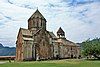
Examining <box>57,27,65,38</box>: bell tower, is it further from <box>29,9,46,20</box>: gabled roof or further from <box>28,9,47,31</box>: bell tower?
<box>29,9,46,20</box>: gabled roof

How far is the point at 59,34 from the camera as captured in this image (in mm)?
114312

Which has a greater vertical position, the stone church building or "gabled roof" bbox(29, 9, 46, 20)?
"gabled roof" bbox(29, 9, 46, 20)

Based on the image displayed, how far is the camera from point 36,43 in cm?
8769

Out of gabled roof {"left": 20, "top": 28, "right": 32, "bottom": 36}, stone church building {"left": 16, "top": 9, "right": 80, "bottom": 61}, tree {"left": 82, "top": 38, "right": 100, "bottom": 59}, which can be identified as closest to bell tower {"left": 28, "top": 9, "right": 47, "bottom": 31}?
stone church building {"left": 16, "top": 9, "right": 80, "bottom": 61}

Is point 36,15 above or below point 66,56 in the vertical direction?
above

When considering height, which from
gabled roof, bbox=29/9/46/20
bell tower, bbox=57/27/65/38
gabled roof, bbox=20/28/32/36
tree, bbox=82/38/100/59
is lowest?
tree, bbox=82/38/100/59

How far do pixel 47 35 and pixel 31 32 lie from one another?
6944 millimetres

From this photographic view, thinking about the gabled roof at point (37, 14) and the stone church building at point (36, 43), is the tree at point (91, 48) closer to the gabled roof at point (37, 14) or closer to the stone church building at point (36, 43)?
the stone church building at point (36, 43)

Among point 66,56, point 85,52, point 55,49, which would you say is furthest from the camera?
point 66,56

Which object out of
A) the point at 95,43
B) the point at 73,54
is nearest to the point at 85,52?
the point at 95,43

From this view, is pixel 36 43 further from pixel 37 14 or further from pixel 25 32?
pixel 37 14

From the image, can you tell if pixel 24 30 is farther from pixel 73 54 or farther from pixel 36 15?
pixel 73 54

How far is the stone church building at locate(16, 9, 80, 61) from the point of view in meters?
84.2

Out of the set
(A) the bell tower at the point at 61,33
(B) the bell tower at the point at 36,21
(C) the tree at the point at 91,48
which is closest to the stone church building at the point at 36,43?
(B) the bell tower at the point at 36,21
